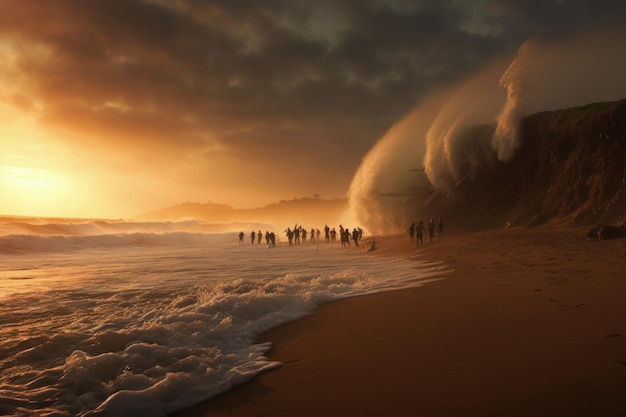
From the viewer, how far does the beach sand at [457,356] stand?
9.87 feet

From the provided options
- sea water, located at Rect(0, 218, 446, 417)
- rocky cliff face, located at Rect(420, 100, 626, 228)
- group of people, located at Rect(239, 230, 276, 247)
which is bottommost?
sea water, located at Rect(0, 218, 446, 417)

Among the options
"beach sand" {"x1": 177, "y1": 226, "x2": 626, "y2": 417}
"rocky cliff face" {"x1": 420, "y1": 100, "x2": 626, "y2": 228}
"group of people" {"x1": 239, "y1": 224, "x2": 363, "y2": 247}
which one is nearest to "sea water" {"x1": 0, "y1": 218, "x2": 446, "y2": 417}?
"beach sand" {"x1": 177, "y1": 226, "x2": 626, "y2": 417}

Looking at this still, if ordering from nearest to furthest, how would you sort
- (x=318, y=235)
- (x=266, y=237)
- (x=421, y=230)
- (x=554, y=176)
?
(x=421, y=230) < (x=554, y=176) < (x=266, y=237) < (x=318, y=235)

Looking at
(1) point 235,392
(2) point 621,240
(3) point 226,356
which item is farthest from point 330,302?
(2) point 621,240

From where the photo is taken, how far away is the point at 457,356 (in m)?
4.02

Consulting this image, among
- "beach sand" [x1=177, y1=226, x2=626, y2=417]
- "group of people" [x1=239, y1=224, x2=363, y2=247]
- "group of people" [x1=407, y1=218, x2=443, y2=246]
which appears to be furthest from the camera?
"group of people" [x1=239, y1=224, x2=363, y2=247]

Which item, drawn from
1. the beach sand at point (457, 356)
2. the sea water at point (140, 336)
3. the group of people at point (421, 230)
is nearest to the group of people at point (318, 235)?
the group of people at point (421, 230)

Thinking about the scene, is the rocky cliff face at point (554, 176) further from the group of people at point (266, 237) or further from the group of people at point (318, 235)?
the group of people at point (266, 237)

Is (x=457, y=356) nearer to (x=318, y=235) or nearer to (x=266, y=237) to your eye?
(x=266, y=237)

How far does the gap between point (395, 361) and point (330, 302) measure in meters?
3.98

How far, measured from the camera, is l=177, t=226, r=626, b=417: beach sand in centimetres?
301

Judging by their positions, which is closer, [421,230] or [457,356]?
[457,356]

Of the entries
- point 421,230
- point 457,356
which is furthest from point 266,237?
point 457,356

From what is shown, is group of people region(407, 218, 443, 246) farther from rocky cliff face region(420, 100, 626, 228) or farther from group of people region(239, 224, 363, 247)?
group of people region(239, 224, 363, 247)
